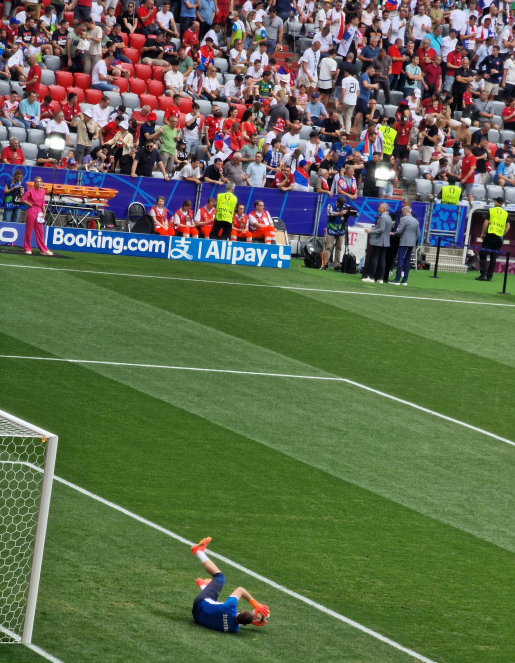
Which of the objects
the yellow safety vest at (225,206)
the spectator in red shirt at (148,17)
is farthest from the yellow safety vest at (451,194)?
the spectator in red shirt at (148,17)

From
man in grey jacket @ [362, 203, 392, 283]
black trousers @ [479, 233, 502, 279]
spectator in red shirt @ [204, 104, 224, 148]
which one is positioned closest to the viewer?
man in grey jacket @ [362, 203, 392, 283]

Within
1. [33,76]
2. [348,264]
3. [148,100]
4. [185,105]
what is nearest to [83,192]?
[33,76]

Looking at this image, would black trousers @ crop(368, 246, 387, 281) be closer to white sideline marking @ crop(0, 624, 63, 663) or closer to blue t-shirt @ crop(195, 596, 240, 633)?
blue t-shirt @ crop(195, 596, 240, 633)

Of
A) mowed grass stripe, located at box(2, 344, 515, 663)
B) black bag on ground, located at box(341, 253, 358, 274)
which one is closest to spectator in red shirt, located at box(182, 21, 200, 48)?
black bag on ground, located at box(341, 253, 358, 274)

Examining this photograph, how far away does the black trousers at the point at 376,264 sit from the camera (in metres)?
26.0

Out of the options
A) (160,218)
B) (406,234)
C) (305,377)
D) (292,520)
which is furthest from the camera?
(160,218)

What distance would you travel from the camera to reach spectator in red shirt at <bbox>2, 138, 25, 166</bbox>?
25516mm

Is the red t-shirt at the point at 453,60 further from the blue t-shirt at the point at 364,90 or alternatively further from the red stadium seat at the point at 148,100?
the red stadium seat at the point at 148,100

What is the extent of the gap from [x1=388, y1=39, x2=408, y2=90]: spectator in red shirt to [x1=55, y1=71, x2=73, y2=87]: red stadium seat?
10.8 m

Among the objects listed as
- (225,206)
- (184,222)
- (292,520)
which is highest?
(225,206)

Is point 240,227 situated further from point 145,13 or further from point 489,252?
point 145,13

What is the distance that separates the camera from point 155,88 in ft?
100.0

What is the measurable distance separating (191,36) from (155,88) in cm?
238

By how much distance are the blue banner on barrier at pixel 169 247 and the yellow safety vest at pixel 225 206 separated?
2.44ft
